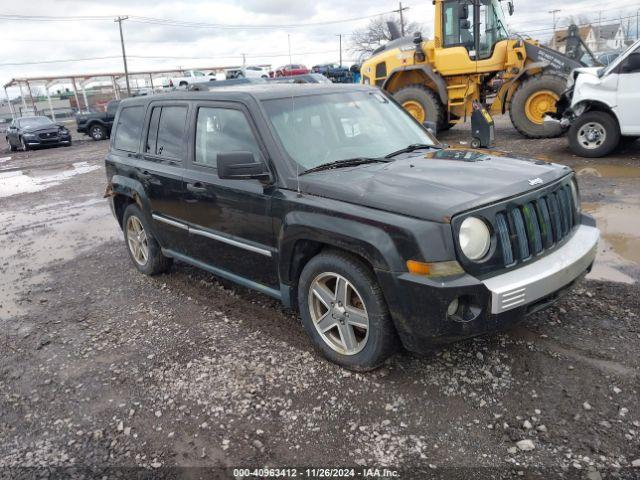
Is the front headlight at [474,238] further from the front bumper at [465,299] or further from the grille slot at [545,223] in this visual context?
the grille slot at [545,223]

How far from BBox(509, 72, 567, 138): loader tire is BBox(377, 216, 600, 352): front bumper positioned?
9.75 metres

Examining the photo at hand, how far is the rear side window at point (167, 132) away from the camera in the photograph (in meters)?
4.59

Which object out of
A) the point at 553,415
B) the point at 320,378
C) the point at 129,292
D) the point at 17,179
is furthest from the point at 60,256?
A: the point at 17,179

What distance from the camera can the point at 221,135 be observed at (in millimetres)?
4168

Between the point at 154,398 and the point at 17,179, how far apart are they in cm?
1387

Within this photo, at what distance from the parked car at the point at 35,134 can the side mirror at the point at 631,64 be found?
2245 centimetres

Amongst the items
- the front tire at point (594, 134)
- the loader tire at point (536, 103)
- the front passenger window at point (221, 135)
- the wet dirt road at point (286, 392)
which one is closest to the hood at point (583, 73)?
the front tire at point (594, 134)

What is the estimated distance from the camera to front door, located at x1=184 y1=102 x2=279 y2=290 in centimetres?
382

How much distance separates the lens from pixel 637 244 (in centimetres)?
541

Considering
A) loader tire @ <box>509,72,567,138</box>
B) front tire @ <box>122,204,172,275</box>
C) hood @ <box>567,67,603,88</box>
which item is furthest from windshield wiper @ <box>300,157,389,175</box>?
loader tire @ <box>509,72,567,138</box>

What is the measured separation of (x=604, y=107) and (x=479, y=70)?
3711mm

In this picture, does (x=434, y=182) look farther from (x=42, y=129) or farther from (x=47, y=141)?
(x=42, y=129)

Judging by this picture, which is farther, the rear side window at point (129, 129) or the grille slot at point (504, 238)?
the rear side window at point (129, 129)

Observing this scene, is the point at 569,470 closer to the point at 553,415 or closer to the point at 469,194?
the point at 553,415
